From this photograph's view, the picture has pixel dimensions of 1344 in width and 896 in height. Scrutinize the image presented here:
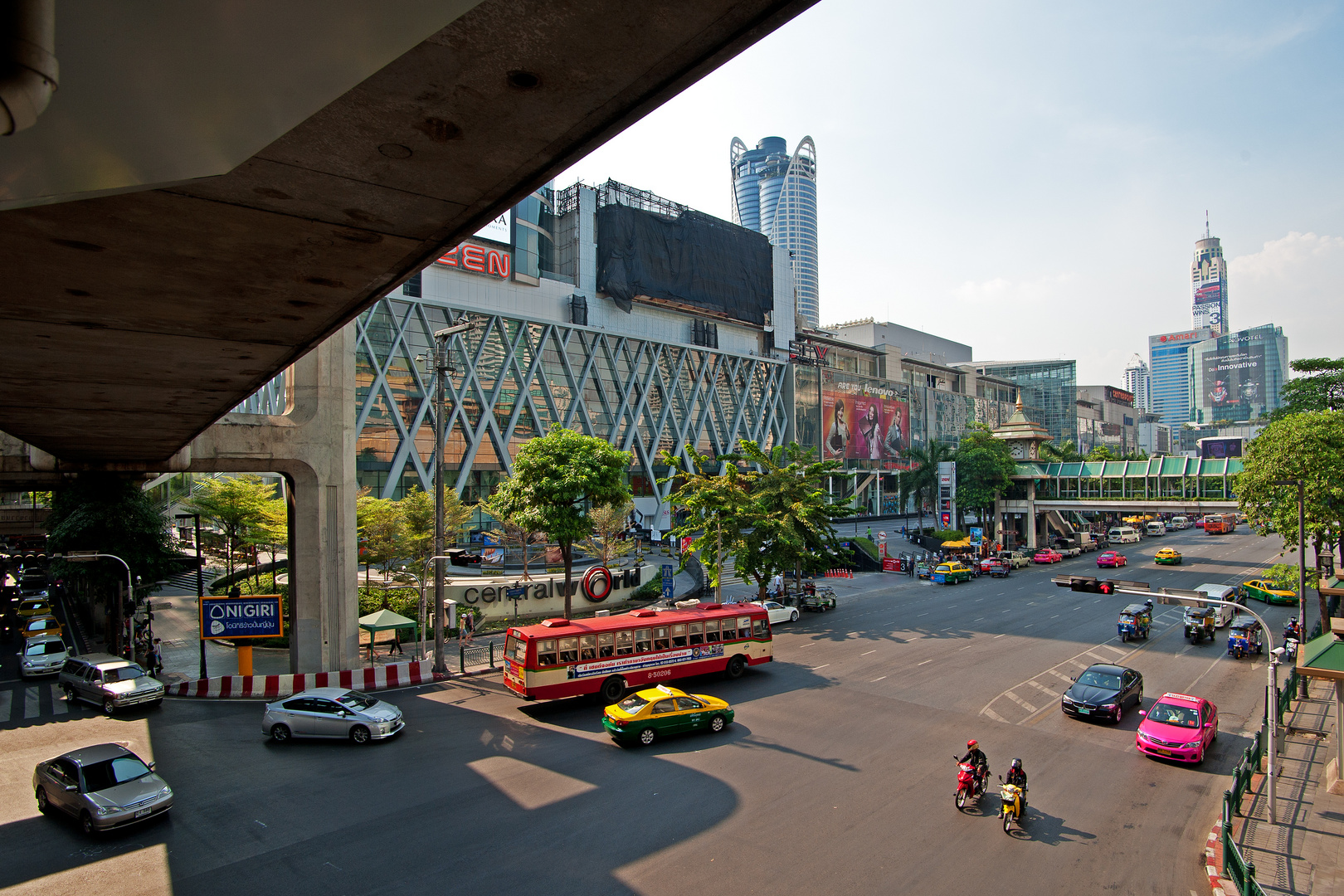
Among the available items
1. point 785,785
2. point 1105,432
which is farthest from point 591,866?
point 1105,432

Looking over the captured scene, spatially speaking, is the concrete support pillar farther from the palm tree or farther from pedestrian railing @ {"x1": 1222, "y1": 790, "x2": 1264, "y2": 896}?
the palm tree

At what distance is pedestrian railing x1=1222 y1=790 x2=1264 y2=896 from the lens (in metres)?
10.1

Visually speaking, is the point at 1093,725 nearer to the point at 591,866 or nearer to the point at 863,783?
the point at 863,783

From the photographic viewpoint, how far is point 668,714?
17.3 metres

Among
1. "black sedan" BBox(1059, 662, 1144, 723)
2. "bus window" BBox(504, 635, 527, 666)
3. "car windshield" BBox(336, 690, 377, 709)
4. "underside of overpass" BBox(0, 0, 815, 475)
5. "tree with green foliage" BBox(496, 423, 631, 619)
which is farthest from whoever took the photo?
"tree with green foliage" BBox(496, 423, 631, 619)

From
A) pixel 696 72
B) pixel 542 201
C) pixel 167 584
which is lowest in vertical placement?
pixel 167 584

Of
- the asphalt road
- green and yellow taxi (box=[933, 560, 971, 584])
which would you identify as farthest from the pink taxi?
green and yellow taxi (box=[933, 560, 971, 584])

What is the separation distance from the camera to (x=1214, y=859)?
11867 millimetres

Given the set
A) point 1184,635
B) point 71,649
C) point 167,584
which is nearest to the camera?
point 71,649

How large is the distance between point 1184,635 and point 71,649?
147 ft

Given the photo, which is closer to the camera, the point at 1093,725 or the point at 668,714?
the point at 668,714

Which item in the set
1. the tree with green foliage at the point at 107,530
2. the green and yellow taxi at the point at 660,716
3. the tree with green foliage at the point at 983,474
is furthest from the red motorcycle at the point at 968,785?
the tree with green foliage at the point at 983,474

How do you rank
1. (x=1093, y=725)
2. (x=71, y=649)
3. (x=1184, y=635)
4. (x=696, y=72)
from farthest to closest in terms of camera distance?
(x=1184, y=635), (x=71, y=649), (x=1093, y=725), (x=696, y=72)

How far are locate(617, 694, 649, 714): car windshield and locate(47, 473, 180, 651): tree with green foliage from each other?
20703 millimetres
